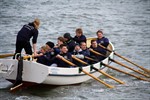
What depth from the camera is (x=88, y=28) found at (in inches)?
1199

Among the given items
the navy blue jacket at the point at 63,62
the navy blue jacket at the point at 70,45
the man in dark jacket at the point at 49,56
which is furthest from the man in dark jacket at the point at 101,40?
the man in dark jacket at the point at 49,56

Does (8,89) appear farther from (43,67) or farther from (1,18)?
(1,18)

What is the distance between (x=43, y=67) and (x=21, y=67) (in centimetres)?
78

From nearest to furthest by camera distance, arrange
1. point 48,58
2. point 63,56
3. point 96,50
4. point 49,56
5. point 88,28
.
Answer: point 48,58
point 49,56
point 63,56
point 96,50
point 88,28

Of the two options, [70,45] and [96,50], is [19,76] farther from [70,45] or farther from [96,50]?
[96,50]

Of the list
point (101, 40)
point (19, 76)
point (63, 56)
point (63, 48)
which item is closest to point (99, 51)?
point (101, 40)

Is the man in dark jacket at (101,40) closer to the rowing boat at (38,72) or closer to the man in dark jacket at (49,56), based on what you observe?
the rowing boat at (38,72)

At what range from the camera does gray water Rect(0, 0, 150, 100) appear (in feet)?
51.6

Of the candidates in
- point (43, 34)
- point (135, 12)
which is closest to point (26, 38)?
point (43, 34)

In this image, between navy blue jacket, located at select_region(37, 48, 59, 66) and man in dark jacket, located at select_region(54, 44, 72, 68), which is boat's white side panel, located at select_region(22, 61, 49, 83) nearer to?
navy blue jacket, located at select_region(37, 48, 59, 66)

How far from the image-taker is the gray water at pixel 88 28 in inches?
620

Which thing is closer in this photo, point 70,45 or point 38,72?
point 38,72

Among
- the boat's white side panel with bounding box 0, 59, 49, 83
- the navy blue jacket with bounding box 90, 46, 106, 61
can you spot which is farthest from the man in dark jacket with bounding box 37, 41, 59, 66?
the navy blue jacket with bounding box 90, 46, 106, 61

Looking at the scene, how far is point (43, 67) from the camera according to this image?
14414 millimetres
